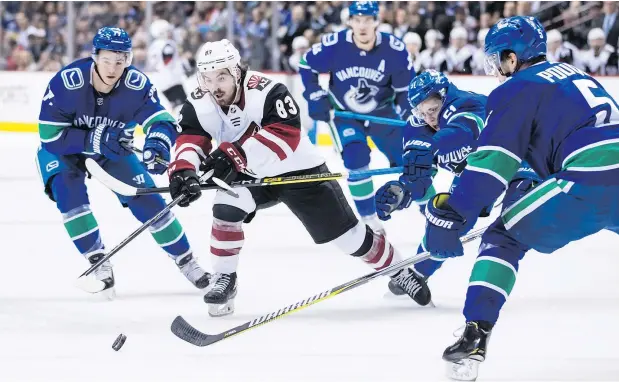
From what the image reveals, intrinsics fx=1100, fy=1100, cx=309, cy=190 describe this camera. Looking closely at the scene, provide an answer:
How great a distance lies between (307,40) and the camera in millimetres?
9922

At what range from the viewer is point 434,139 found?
3801 mm

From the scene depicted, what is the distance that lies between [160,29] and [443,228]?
777 centimetres

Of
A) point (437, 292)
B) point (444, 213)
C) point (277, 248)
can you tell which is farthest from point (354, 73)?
point (444, 213)

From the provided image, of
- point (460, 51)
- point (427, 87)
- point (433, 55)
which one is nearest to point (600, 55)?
point (460, 51)

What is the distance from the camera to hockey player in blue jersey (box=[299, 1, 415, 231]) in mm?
5488

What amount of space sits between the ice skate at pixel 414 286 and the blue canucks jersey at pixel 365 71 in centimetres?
174

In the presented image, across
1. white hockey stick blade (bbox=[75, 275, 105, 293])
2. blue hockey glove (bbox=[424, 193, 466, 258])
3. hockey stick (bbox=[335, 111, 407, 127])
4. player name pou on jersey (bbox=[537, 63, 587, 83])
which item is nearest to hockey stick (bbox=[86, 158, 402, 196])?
white hockey stick blade (bbox=[75, 275, 105, 293])

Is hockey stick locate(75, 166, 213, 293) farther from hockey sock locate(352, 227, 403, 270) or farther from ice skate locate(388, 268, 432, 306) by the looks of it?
ice skate locate(388, 268, 432, 306)

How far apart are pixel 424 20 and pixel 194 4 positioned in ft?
8.02

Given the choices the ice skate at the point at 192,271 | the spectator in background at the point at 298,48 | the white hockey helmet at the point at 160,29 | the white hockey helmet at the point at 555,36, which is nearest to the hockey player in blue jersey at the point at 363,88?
the ice skate at the point at 192,271

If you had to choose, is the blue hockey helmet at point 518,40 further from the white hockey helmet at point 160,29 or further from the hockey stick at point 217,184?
the white hockey helmet at point 160,29

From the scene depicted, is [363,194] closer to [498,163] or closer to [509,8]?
[498,163]

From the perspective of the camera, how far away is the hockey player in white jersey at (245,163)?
3.69 meters

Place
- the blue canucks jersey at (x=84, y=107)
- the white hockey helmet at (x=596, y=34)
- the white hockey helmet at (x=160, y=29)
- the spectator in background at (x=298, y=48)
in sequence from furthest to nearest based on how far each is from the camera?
the white hockey helmet at (x=160, y=29) < the spectator in background at (x=298, y=48) < the white hockey helmet at (x=596, y=34) < the blue canucks jersey at (x=84, y=107)
